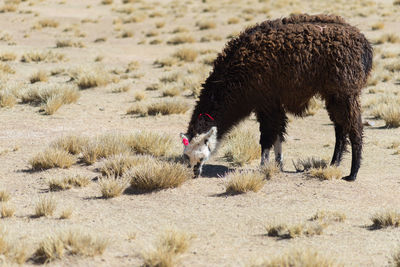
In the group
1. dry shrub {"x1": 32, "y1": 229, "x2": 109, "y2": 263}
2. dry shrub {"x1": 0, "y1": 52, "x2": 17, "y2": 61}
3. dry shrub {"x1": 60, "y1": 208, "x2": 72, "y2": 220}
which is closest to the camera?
dry shrub {"x1": 32, "y1": 229, "x2": 109, "y2": 263}

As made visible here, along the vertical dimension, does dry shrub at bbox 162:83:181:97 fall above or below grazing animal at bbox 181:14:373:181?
below

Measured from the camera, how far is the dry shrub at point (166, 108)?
1395 centimetres

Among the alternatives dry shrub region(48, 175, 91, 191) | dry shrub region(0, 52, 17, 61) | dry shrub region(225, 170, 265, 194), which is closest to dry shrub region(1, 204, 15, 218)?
dry shrub region(48, 175, 91, 191)

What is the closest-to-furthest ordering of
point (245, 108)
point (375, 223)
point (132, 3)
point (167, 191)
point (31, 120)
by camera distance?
point (375, 223)
point (167, 191)
point (245, 108)
point (31, 120)
point (132, 3)

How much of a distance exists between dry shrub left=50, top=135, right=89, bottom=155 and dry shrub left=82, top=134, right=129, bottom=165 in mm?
145

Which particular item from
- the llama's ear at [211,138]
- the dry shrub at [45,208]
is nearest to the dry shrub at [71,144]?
the llama's ear at [211,138]

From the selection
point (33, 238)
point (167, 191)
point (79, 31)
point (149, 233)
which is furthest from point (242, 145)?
point (79, 31)

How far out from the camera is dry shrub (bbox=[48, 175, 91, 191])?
8.38m

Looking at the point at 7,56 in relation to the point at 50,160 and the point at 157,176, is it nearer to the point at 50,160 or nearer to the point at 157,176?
the point at 50,160

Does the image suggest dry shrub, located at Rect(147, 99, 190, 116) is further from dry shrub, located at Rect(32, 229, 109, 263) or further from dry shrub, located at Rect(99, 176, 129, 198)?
dry shrub, located at Rect(32, 229, 109, 263)

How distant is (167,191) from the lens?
27.7 ft

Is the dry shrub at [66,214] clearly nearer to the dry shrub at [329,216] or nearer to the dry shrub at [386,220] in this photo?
the dry shrub at [329,216]

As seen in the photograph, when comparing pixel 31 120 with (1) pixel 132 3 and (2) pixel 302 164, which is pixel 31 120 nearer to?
(2) pixel 302 164

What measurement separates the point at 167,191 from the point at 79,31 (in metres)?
21.5
